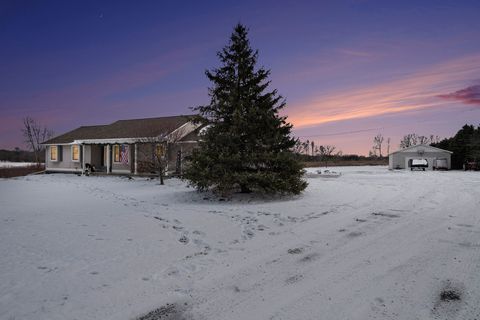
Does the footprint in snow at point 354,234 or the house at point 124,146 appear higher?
the house at point 124,146

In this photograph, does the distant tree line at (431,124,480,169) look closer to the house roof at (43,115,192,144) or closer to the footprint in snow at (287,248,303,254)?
the house roof at (43,115,192,144)

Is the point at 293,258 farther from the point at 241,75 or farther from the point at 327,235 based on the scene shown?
the point at 241,75

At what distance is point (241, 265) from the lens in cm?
473

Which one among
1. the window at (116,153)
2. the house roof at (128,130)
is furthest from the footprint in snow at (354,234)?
the window at (116,153)

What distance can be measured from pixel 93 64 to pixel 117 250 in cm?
1919

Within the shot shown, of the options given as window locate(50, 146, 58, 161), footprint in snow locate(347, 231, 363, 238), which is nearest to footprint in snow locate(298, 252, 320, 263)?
footprint in snow locate(347, 231, 363, 238)

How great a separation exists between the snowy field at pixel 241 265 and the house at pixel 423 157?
38.5 meters

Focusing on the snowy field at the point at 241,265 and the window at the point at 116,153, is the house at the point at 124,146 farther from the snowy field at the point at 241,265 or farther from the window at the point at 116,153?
the snowy field at the point at 241,265

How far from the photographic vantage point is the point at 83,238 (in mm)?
6180

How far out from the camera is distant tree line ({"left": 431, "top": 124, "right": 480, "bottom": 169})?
42.2m

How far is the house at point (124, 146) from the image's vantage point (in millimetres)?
21750

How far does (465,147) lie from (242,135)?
45490 millimetres

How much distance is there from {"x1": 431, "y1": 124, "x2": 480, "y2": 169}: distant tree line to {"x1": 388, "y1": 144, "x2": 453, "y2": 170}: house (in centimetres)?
309

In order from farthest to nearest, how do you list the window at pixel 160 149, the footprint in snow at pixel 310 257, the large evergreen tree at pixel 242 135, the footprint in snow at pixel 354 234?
the window at pixel 160 149 → the large evergreen tree at pixel 242 135 → the footprint in snow at pixel 354 234 → the footprint in snow at pixel 310 257
